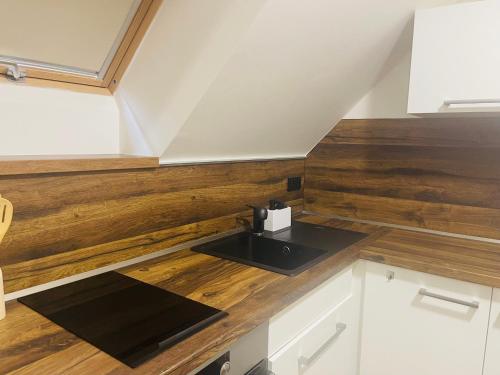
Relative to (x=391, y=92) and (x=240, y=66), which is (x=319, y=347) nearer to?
(x=240, y=66)

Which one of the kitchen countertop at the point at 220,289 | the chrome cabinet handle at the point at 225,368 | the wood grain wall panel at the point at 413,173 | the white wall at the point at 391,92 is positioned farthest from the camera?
the white wall at the point at 391,92

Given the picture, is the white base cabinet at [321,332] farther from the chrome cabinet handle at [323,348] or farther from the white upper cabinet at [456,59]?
the white upper cabinet at [456,59]

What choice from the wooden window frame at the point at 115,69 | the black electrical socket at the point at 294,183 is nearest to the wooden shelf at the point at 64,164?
the wooden window frame at the point at 115,69

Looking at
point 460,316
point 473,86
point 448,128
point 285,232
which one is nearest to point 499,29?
point 473,86

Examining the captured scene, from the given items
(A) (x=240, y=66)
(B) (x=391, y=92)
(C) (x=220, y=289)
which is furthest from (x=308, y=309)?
(B) (x=391, y=92)

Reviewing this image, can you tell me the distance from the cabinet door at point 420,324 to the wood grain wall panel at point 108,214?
73 centimetres

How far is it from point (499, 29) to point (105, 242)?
1.59 meters

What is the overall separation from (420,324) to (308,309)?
55 cm

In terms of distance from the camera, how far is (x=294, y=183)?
2.22m

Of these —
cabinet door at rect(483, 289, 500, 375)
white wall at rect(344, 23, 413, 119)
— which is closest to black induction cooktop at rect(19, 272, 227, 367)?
cabinet door at rect(483, 289, 500, 375)

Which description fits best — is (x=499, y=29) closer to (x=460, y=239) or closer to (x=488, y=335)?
(x=460, y=239)

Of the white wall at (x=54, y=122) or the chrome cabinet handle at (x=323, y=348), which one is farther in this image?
the chrome cabinet handle at (x=323, y=348)

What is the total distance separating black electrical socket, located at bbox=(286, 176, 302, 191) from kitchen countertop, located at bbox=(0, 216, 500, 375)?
1.21ft

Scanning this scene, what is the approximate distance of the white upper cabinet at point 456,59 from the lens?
1372 millimetres
